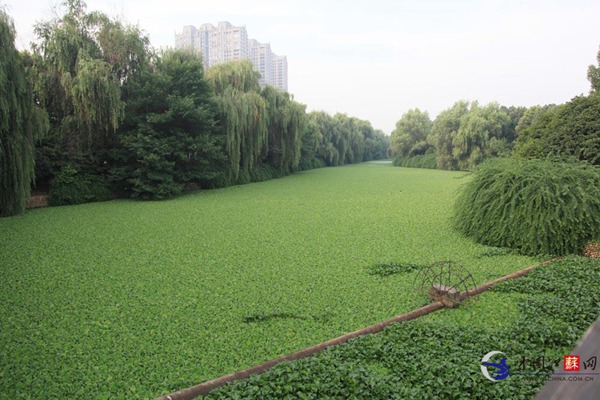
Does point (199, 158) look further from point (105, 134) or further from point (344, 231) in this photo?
point (344, 231)

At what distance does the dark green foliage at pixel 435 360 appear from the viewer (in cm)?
216

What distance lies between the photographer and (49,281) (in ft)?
14.0

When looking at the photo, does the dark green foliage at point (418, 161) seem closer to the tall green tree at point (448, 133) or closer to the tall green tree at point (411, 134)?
the tall green tree at point (411, 134)

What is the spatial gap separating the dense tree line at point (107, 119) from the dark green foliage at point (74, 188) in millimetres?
26

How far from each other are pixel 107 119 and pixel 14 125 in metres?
3.30

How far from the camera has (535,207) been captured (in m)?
5.28

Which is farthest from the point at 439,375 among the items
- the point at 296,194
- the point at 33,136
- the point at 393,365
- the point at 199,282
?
the point at 296,194

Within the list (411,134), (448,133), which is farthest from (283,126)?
(411,134)

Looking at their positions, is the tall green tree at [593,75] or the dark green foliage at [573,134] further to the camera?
the tall green tree at [593,75]

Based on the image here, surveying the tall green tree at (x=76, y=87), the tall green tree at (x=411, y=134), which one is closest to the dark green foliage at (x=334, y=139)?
the tall green tree at (x=411, y=134)

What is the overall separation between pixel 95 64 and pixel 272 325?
9.98 meters

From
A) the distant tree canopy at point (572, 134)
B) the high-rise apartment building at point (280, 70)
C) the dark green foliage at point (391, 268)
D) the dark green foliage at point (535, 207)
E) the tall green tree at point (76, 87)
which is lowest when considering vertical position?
the dark green foliage at point (391, 268)

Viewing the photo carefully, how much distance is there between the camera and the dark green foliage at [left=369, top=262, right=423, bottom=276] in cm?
453

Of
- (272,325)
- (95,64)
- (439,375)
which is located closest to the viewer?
(439,375)
